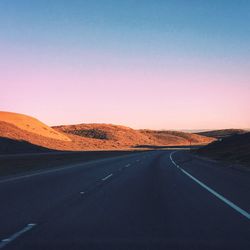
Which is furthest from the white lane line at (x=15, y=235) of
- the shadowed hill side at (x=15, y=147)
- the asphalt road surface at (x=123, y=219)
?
the shadowed hill side at (x=15, y=147)

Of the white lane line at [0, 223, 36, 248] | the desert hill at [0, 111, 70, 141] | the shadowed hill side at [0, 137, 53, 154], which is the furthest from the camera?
the desert hill at [0, 111, 70, 141]

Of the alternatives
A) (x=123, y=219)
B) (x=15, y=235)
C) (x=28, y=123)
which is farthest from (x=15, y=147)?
(x=15, y=235)

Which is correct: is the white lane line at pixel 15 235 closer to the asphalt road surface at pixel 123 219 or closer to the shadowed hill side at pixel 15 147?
the asphalt road surface at pixel 123 219

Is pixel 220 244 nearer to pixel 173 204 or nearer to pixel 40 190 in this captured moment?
pixel 173 204

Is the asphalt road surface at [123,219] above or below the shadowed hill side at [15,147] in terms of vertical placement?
below

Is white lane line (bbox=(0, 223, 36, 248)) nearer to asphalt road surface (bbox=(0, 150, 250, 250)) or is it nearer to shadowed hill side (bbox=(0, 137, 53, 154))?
asphalt road surface (bbox=(0, 150, 250, 250))

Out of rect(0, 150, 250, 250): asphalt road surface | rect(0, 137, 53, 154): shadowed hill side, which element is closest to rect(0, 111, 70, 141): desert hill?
rect(0, 137, 53, 154): shadowed hill side

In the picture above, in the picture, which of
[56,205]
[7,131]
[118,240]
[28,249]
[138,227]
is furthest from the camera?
[7,131]

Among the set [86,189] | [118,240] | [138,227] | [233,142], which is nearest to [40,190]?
[86,189]

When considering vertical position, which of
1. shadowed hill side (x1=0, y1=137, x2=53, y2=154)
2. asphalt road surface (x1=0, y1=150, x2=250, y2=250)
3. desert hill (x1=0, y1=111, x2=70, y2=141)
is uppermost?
desert hill (x1=0, y1=111, x2=70, y2=141)

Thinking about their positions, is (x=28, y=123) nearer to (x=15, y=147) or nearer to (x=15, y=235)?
(x=15, y=147)

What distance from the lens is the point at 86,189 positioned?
19.5 metres

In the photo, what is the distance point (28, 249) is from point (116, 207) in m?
5.59

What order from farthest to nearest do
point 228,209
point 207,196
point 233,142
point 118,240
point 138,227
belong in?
point 233,142
point 207,196
point 228,209
point 138,227
point 118,240
